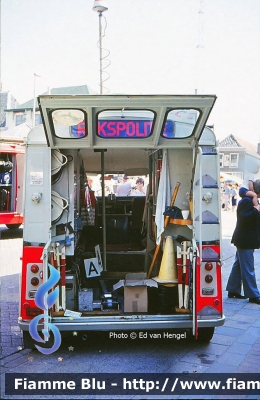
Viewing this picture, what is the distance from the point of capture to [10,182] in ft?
45.7

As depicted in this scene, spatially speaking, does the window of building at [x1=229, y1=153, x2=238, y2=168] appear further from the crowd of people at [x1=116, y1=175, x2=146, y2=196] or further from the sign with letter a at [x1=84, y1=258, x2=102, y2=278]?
the sign with letter a at [x1=84, y1=258, x2=102, y2=278]

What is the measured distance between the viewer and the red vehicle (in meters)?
13.8

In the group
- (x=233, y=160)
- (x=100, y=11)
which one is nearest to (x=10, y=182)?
(x=100, y=11)

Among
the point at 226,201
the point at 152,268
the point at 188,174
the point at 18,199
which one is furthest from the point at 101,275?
the point at 226,201

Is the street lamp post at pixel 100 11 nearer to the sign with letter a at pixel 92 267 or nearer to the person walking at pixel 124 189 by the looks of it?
the person walking at pixel 124 189

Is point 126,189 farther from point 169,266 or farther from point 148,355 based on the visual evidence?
point 148,355

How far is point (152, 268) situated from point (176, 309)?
88 cm

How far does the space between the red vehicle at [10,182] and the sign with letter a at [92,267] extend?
8024 millimetres

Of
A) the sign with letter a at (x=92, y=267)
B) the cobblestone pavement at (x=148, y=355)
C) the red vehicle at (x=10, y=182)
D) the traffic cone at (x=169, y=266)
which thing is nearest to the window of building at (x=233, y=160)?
the red vehicle at (x=10, y=182)

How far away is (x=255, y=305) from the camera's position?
7227mm

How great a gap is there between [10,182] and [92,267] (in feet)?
27.2

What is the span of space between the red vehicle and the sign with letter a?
802cm

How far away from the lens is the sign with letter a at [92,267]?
20.7 ft

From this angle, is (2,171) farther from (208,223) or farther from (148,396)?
(148,396)
